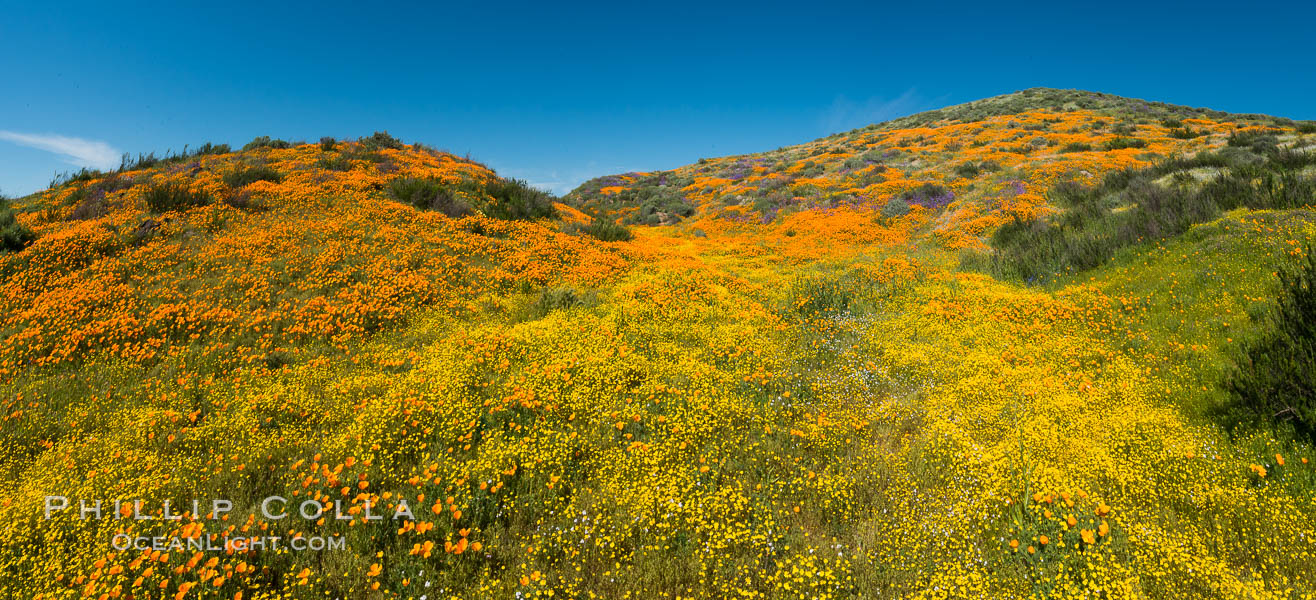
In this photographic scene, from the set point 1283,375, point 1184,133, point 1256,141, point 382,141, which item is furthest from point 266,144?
point 1184,133

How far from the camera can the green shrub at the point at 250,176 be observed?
53.1 feet

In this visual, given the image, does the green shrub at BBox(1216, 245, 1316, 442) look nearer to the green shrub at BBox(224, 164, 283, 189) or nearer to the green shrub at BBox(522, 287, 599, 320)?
the green shrub at BBox(522, 287, 599, 320)

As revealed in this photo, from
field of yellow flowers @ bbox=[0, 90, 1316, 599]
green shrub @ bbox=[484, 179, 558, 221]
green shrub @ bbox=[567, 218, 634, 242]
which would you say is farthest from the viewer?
green shrub @ bbox=[567, 218, 634, 242]

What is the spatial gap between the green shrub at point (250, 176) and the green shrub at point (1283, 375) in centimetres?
2435

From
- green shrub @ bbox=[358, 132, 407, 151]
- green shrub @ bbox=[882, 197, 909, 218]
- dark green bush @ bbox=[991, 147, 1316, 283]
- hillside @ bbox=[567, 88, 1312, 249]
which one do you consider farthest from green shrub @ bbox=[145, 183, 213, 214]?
green shrub @ bbox=[882, 197, 909, 218]

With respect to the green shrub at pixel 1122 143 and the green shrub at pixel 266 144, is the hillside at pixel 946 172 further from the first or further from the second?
the green shrub at pixel 266 144

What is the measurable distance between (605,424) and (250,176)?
723 inches

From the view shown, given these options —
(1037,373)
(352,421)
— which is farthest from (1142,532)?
(352,421)

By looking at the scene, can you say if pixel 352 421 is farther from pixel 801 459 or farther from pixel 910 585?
pixel 910 585

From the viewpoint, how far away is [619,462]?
18.5ft

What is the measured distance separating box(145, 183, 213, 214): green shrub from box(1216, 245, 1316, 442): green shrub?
23004mm

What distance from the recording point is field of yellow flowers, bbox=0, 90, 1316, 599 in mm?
4129

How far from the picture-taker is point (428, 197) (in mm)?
17359

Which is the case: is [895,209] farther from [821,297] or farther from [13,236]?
[13,236]
